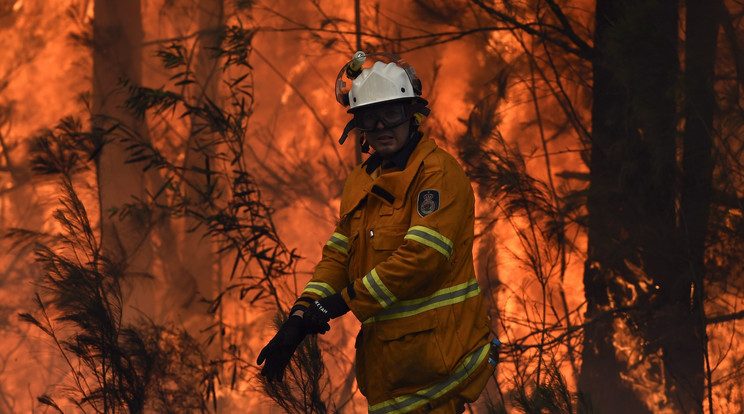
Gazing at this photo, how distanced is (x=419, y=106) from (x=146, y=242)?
10.9 feet

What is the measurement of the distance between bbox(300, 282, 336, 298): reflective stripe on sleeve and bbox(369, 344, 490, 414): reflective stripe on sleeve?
0.36 metres

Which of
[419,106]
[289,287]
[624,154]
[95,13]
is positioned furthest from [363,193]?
[95,13]

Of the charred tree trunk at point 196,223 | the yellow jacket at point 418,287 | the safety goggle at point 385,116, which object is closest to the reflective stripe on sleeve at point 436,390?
the yellow jacket at point 418,287

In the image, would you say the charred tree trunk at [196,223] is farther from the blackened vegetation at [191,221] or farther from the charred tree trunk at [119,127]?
the charred tree trunk at [119,127]

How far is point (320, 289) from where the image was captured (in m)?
2.79

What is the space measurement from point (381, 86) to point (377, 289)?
0.58 meters

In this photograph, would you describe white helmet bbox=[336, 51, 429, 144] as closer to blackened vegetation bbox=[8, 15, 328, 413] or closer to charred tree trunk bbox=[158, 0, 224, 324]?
blackened vegetation bbox=[8, 15, 328, 413]

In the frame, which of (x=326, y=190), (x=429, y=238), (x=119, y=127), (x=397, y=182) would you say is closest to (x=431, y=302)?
(x=429, y=238)

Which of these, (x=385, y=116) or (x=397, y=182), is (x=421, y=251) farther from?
(x=385, y=116)

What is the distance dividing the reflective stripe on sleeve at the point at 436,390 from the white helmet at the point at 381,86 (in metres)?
0.75

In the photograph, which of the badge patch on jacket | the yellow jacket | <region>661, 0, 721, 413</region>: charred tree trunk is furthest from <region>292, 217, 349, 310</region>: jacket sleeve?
<region>661, 0, 721, 413</region>: charred tree trunk

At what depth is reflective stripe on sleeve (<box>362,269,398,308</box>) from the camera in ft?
8.20

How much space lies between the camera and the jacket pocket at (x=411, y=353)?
102 inches

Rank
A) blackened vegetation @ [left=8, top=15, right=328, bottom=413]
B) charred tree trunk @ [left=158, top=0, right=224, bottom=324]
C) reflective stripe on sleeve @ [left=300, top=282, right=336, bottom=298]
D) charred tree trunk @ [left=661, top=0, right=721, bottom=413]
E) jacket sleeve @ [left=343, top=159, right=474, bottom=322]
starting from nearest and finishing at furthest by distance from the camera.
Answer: jacket sleeve @ [left=343, top=159, right=474, bottom=322] → reflective stripe on sleeve @ [left=300, top=282, right=336, bottom=298] → charred tree trunk @ [left=661, top=0, right=721, bottom=413] → blackened vegetation @ [left=8, top=15, right=328, bottom=413] → charred tree trunk @ [left=158, top=0, right=224, bottom=324]
